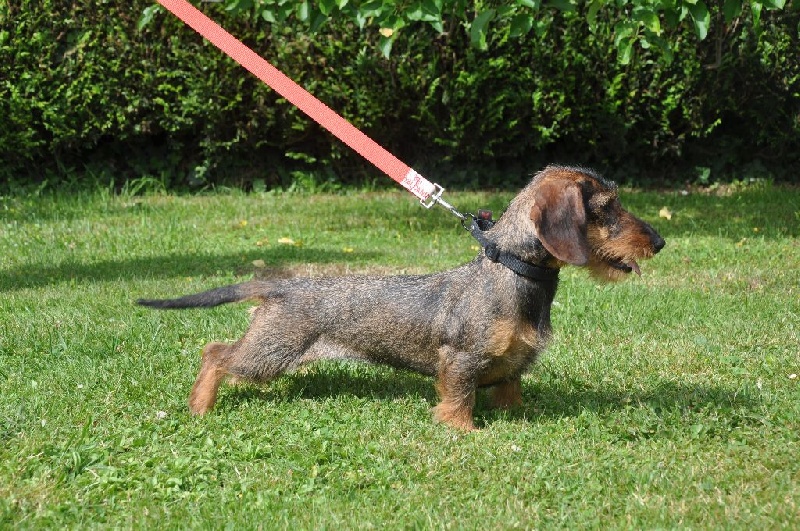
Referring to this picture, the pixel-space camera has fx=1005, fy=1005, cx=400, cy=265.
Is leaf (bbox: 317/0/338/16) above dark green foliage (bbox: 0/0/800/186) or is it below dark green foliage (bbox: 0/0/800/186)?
above

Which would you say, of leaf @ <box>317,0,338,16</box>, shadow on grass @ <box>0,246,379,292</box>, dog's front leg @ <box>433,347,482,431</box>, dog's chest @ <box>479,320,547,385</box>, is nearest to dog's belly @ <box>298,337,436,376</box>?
dog's front leg @ <box>433,347,482,431</box>

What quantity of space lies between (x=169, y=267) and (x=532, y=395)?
13.3ft

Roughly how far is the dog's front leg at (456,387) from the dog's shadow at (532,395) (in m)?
0.17

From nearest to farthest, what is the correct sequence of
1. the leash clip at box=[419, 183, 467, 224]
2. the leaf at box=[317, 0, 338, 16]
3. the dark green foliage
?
the leash clip at box=[419, 183, 467, 224]
the leaf at box=[317, 0, 338, 16]
the dark green foliage

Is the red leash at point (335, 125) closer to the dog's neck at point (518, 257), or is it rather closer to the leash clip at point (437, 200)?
the leash clip at point (437, 200)

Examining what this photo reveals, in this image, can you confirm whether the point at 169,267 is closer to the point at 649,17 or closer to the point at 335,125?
the point at 335,125

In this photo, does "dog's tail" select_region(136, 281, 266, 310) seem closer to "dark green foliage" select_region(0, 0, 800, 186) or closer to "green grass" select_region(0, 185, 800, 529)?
"green grass" select_region(0, 185, 800, 529)

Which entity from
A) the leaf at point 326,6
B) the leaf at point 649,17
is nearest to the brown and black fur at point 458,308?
the leaf at point 326,6

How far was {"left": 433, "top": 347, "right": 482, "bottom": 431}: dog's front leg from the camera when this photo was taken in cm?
493

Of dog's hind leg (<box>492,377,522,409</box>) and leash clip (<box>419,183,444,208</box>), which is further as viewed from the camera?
dog's hind leg (<box>492,377,522,409</box>)

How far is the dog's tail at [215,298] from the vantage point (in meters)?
5.11

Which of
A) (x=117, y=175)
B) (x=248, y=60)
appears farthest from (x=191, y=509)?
(x=117, y=175)

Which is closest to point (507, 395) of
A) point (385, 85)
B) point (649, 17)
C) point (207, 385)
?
point (207, 385)

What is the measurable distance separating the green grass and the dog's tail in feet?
1.88
